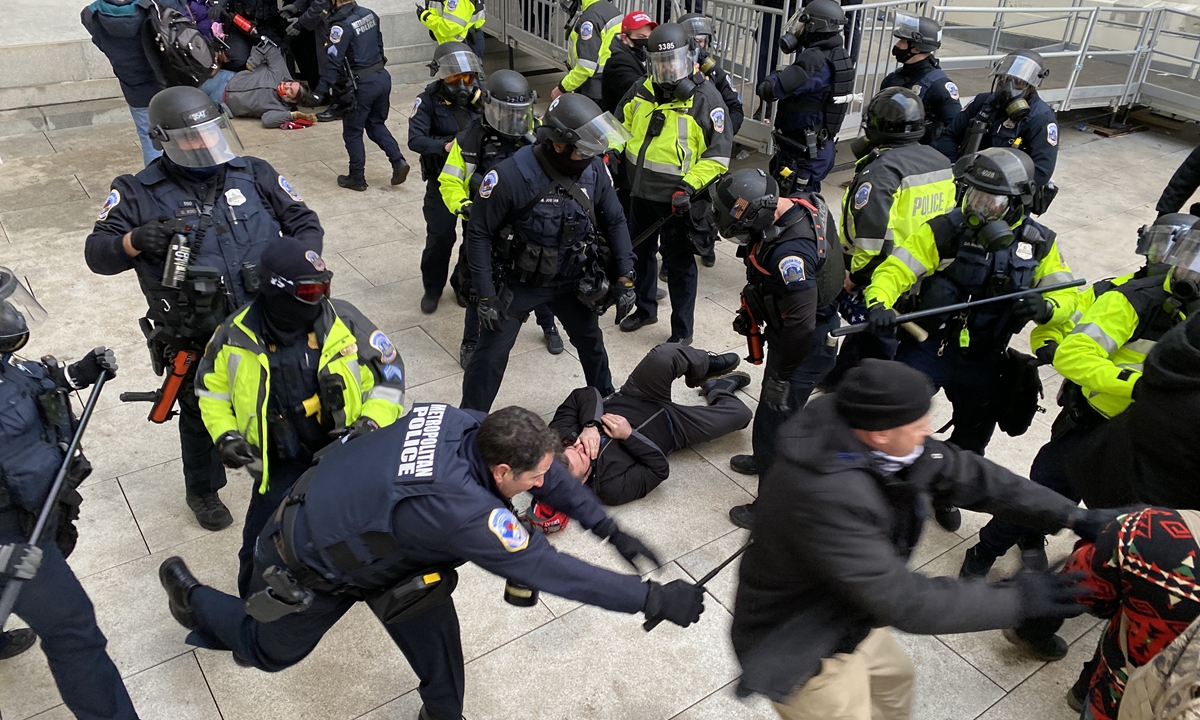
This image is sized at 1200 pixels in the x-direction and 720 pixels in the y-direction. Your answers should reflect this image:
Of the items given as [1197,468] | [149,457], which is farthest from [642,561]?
[149,457]

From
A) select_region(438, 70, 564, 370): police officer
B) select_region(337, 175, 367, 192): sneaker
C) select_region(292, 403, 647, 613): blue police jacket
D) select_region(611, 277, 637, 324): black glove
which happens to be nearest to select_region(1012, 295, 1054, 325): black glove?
select_region(611, 277, 637, 324): black glove

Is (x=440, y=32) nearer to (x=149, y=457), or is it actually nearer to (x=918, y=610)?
(x=149, y=457)

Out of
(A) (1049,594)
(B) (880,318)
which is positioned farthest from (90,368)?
(A) (1049,594)

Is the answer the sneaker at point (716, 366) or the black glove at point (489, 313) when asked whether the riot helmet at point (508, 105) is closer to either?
the black glove at point (489, 313)

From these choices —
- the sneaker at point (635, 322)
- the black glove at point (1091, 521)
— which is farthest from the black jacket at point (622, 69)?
the black glove at point (1091, 521)

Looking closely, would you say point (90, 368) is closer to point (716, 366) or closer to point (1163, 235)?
point (716, 366)

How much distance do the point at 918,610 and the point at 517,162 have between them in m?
2.90

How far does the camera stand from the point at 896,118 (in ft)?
15.3

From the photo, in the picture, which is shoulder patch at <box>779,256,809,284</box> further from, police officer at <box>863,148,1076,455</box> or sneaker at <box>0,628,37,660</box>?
sneaker at <box>0,628,37,660</box>

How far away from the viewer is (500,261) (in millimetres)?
4516

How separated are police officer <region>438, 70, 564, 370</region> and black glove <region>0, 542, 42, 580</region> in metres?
2.61

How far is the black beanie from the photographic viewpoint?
217cm

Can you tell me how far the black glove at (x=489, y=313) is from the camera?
4.46m

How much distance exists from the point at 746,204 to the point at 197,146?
2.37 meters
